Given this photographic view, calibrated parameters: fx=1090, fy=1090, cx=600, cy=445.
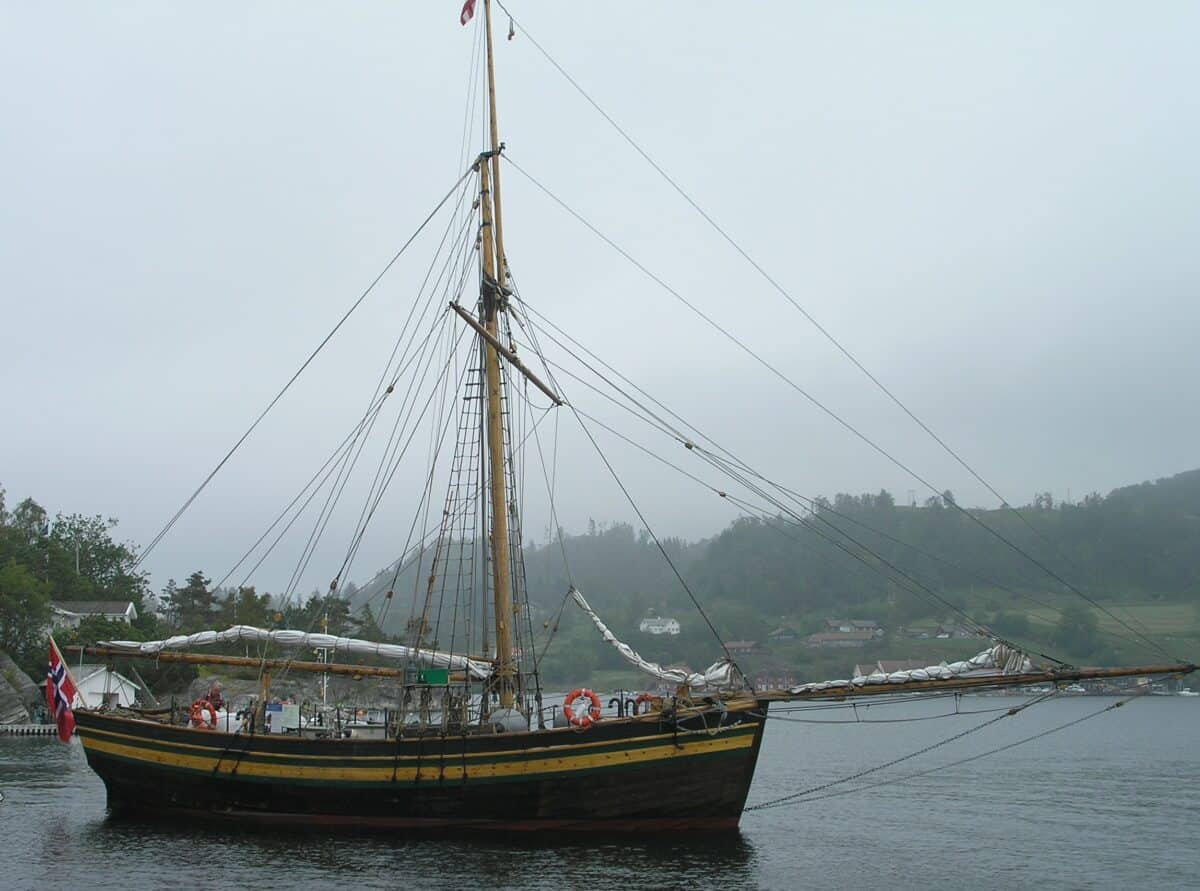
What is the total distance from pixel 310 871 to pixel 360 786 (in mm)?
4062

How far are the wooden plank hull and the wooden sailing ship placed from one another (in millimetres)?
42

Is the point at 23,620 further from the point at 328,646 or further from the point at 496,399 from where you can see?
the point at 496,399

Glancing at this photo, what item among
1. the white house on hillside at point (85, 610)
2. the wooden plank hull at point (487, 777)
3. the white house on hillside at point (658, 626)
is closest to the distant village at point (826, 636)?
the white house on hillside at point (658, 626)

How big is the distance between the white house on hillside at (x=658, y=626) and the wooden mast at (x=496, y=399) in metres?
124

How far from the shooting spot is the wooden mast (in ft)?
113

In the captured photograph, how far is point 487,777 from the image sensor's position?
30.7m

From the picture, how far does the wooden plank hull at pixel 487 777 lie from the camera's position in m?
29.8

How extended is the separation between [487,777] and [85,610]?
3357 inches

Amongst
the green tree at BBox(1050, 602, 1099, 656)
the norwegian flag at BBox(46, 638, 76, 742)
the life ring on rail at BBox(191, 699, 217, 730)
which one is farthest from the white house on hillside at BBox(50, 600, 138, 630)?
the green tree at BBox(1050, 602, 1099, 656)

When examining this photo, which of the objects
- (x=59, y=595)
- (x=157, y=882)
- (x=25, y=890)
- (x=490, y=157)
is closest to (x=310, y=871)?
(x=157, y=882)

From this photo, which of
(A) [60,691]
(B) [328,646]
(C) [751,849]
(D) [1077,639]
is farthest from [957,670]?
(D) [1077,639]

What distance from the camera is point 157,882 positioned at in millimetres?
27188

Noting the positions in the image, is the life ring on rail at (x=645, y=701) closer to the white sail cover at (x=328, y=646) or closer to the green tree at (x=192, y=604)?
the white sail cover at (x=328, y=646)

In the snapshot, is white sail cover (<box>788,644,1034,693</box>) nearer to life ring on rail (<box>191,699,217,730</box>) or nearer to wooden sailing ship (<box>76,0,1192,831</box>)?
wooden sailing ship (<box>76,0,1192,831</box>)
